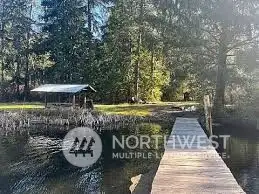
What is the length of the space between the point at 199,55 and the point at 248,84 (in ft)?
11.8

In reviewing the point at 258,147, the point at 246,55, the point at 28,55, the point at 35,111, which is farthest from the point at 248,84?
the point at 28,55

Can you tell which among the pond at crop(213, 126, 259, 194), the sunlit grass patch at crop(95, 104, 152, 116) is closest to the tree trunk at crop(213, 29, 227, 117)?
the pond at crop(213, 126, 259, 194)

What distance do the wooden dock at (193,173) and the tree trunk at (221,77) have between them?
13.8m

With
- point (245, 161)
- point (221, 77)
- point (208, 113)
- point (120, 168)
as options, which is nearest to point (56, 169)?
point (120, 168)

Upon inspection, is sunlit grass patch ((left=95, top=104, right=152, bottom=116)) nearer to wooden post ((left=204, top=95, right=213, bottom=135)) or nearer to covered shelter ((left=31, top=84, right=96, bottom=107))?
covered shelter ((left=31, top=84, right=96, bottom=107))

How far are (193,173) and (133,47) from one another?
30.3m

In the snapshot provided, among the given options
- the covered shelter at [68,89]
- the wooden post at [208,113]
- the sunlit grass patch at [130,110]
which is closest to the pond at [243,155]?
the wooden post at [208,113]

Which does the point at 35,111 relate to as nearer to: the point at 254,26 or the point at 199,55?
the point at 199,55

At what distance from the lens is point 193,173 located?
952 cm

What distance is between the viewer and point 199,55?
28062mm

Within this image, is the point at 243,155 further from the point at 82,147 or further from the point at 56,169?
the point at 56,169

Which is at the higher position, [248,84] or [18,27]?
[18,27]

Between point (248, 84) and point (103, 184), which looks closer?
point (103, 184)

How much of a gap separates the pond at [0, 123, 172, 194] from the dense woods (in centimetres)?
968
